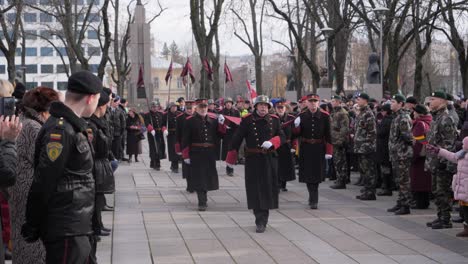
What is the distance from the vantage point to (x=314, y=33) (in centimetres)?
4069

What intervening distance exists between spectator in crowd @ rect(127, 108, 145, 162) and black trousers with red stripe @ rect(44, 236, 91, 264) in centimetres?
1970

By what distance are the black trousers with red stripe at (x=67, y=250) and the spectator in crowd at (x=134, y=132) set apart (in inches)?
776

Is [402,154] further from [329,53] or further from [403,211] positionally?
[329,53]

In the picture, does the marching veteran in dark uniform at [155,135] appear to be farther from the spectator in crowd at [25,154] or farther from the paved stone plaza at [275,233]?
the spectator in crowd at [25,154]

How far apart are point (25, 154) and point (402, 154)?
7.98m

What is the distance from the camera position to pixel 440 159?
1116 cm

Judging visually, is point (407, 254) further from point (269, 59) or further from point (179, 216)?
point (269, 59)

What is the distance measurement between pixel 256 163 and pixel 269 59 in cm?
11150

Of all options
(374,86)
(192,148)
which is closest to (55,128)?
(192,148)

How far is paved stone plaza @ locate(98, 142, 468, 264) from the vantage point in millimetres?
9492

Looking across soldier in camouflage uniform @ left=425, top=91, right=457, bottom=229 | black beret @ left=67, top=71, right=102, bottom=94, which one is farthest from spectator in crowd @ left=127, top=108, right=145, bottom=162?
black beret @ left=67, top=71, right=102, bottom=94

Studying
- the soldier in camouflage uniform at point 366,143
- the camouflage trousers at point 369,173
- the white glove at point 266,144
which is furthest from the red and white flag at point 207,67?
the white glove at point 266,144

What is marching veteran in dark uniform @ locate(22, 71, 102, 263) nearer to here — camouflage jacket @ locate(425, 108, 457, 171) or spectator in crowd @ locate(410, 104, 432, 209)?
camouflage jacket @ locate(425, 108, 457, 171)

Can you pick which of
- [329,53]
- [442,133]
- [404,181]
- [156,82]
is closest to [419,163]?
[404,181]
